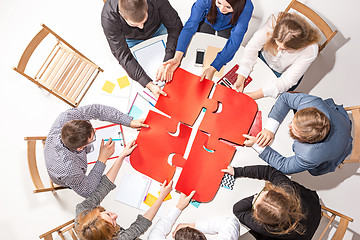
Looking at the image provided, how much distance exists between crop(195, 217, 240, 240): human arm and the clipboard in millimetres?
848

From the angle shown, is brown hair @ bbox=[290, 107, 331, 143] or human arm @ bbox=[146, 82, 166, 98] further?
human arm @ bbox=[146, 82, 166, 98]

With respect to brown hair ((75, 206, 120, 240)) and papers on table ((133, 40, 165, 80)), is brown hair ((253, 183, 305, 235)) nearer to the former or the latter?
brown hair ((75, 206, 120, 240))

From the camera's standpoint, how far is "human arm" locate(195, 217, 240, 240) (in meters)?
2.03

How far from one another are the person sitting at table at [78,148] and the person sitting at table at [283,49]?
0.98 metres

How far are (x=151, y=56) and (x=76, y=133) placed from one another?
883 mm

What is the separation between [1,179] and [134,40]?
221 centimetres

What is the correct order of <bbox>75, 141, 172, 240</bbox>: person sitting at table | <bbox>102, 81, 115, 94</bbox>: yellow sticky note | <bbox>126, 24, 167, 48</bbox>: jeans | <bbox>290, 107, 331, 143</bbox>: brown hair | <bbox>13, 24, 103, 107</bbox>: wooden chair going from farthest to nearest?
<bbox>126, 24, 167, 48</bbox>: jeans
<bbox>13, 24, 103, 107</bbox>: wooden chair
<bbox>102, 81, 115, 94</bbox>: yellow sticky note
<bbox>75, 141, 172, 240</bbox>: person sitting at table
<bbox>290, 107, 331, 143</bbox>: brown hair

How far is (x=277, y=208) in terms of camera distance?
189 cm

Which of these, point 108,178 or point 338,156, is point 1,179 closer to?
point 108,178

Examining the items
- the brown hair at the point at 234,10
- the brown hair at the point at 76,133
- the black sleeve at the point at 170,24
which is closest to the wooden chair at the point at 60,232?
the brown hair at the point at 76,133

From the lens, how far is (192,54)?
2312 millimetres

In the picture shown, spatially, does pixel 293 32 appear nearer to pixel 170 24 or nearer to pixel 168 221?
pixel 170 24

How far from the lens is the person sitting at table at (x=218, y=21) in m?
2.20

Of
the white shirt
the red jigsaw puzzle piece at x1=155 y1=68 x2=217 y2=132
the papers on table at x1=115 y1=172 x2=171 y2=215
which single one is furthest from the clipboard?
the white shirt
